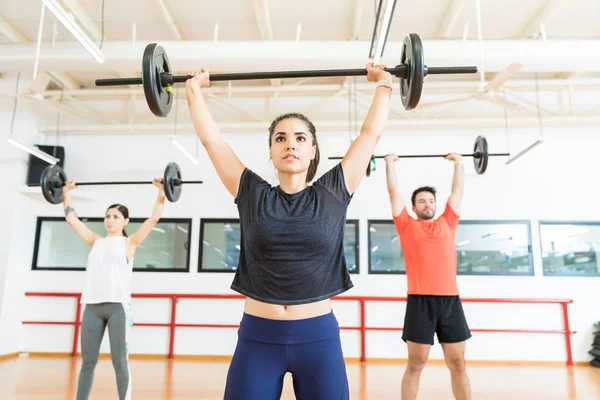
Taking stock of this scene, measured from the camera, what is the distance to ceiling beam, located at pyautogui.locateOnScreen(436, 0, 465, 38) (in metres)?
4.01

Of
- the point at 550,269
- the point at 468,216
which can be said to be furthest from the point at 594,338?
the point at 468,216

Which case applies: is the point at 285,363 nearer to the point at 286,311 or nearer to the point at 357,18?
the point at 286,311

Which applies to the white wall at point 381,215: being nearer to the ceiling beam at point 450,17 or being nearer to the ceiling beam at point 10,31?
the ceiling beam at point 450,17

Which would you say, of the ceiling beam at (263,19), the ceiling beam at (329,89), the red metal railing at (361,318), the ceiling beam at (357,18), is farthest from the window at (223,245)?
the ceiling beam at (263,19)

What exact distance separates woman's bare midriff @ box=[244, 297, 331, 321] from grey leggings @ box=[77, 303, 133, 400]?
164 cm

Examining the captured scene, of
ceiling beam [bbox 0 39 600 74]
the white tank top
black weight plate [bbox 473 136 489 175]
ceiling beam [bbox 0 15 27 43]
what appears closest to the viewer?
the white tank top

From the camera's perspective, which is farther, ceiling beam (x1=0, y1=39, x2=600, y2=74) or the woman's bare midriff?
ceiling beam (x1=0, y1=39, x2=600, y2=74)

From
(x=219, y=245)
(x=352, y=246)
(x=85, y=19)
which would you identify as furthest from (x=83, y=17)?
(x=352, y=246)

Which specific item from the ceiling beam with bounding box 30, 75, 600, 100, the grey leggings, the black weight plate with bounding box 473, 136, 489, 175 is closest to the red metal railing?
the black weight plate with bounding box 473, 136, 489, 175

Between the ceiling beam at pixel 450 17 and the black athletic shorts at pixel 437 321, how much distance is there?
2.85 m

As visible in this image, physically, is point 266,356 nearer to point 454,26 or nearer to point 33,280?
point 454,26

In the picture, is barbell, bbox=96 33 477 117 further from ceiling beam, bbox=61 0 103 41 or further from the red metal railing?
the red metal railing

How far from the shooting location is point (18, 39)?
4.59m

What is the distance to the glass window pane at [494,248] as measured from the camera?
5148 mm
